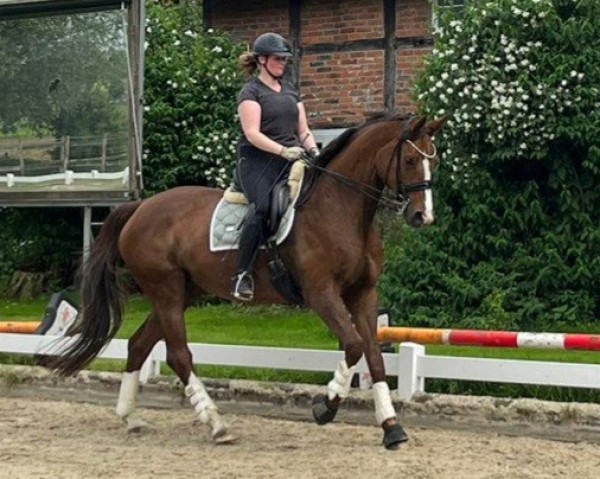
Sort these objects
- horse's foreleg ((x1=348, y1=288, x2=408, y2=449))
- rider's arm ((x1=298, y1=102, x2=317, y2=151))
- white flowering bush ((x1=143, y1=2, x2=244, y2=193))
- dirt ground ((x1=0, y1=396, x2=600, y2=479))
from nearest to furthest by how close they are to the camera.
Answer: dirt ground ((x1=0, y1=396, x2=600, y2=479)) < horse's foreleg ((x1=348, y1=288, x2=408, y2=449)) < rider's arm ((x1=298, y1=102, x2=317, y2=151)) < white flowering bush ((x1=143, y1=2, x2=244, y2=193))

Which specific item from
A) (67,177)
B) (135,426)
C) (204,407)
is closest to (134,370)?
(135,426)

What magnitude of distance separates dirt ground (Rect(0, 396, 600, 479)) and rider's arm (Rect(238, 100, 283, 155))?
188cm

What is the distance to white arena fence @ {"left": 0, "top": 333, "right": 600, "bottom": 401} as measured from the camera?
739 cm

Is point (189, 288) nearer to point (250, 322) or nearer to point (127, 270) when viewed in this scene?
point (127, 270)

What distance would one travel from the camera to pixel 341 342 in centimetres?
694

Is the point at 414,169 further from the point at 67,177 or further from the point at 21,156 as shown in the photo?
the point at 21,156

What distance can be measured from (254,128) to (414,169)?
110cm

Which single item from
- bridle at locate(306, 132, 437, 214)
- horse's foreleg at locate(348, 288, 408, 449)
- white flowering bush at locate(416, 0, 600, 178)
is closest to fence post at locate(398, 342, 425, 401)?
horse's foreleg at locate(348, 288, 408, 449)

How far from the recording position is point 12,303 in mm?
15750

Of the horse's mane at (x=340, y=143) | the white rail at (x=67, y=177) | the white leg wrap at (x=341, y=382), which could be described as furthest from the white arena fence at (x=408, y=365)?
the white rail at (x=67, y=177)

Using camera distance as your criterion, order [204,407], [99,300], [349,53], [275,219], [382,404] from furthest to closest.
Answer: [349,53], [99,300], [204,407], [275,219], [382,404]

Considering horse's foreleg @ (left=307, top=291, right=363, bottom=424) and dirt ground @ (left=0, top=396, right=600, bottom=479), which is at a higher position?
horse's foreleg @ (left=307, top=291, right=363, bottom=424)

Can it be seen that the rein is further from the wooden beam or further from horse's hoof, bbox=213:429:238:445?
the wooden beam

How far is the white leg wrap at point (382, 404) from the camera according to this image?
270 inches
